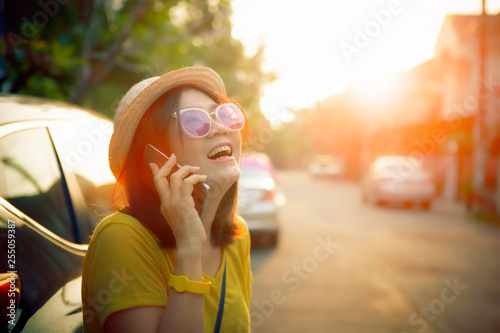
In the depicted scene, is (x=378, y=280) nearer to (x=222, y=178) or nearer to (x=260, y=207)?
(x=260, y=207)

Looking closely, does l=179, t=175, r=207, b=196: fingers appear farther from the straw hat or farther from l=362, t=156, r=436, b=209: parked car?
l=362, t=156, r=436, b=209: parked car

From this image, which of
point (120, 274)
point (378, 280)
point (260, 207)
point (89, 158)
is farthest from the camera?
point (260, 207)

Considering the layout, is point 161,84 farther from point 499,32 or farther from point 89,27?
point 499,32

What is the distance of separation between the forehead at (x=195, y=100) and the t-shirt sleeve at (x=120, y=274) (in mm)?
557

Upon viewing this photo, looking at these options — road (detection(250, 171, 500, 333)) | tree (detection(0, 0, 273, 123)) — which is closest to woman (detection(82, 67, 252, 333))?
tree (detection(0, 0, 273, 123))

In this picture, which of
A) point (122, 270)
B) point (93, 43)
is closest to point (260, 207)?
point (122, 270)

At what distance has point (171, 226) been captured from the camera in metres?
1.46

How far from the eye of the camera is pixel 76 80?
1007 centimetres

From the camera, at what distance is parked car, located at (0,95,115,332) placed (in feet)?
4.82

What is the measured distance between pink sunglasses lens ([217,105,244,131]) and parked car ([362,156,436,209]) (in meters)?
14.1

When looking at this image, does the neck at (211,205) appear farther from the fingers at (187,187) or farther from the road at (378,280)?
the road at (378,280)

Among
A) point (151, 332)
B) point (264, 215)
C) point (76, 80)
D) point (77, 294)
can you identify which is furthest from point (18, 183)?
point (76, 80)

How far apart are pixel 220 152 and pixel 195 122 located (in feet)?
0.53

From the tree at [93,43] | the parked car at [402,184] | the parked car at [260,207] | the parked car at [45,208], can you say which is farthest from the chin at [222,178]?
the parked car at [402,184]
